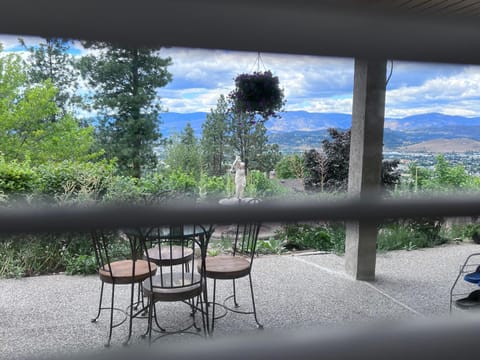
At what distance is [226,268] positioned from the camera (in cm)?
248

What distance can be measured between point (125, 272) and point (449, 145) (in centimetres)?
319

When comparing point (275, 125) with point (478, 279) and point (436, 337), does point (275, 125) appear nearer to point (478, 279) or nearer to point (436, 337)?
point (478, 279)

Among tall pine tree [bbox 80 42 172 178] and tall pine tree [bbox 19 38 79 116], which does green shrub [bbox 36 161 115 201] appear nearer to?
tall pine tree [bbox 80 42 172 178]

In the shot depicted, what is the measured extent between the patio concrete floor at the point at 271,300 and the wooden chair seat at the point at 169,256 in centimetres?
45

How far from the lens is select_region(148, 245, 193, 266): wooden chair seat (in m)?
2.43

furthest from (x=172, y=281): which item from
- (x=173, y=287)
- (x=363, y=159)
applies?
(x=363, y=159)

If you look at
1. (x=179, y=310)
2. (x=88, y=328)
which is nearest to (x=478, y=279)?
(x=179, y=310)

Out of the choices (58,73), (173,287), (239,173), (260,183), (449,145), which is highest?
(58,73)

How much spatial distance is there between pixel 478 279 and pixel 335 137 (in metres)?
2.41

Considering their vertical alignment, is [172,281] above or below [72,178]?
below

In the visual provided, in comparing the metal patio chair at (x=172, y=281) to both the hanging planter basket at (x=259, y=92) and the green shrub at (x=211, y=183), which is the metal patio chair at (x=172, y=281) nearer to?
the green shrub at (x=211, y=183)

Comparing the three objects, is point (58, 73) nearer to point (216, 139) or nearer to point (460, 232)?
point (216, 139)

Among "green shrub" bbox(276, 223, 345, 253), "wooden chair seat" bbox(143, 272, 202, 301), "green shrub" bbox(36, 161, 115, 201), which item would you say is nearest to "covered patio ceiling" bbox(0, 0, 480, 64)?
Answer: "wooden chair seat" bbox(143, 272, 202, 301)

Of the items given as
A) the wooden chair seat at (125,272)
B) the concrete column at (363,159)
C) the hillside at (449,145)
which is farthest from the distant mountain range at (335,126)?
the wooden chair seat at (125,272)
